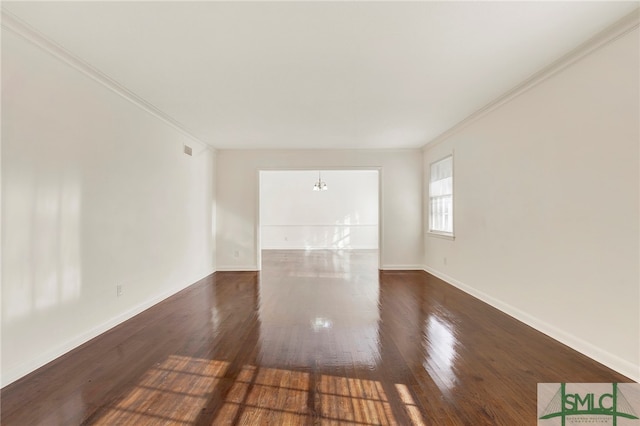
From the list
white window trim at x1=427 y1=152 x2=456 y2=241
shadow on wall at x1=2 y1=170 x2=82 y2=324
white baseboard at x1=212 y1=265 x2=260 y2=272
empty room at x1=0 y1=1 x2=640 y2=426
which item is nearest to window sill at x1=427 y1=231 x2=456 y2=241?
white window trim at x1=427 y1=152 x2=456 y2=241

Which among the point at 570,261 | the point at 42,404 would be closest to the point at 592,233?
the point at 570,261

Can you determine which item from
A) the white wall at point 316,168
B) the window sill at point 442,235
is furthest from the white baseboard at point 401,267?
the window sill at point 442,235

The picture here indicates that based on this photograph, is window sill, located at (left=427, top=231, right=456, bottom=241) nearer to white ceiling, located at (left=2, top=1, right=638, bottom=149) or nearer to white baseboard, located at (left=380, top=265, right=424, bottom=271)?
white baseboard, located at (left=380, top=265, right=424, bottom=271)

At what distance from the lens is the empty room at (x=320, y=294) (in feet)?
6.28

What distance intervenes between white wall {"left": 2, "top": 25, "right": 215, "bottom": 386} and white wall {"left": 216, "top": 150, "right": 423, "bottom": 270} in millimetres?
1995

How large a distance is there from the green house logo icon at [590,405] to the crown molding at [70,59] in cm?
407

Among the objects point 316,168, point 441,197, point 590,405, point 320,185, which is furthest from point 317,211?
point 590,405

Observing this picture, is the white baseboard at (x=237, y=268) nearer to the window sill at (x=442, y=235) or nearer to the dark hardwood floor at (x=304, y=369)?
the dark hardwood floor at (x=304, y=369)

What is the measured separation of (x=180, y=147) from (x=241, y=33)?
9.36 ft

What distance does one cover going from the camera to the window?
16.7 feet

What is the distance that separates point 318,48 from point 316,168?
12.1 feet

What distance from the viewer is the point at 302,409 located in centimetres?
174

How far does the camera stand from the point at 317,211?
10.4m

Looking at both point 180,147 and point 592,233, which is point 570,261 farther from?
point 180,147
